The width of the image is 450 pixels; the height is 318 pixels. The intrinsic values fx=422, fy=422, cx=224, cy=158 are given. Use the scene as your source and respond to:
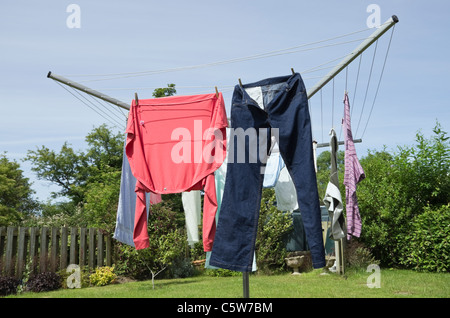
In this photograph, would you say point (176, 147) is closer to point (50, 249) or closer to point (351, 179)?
point (351, 179)

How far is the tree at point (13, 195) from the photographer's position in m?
16.1

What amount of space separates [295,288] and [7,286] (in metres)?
5.59

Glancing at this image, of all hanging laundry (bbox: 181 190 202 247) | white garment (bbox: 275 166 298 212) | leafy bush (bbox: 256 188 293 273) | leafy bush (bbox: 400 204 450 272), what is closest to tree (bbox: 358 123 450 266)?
leafy bush (bbox: 400 204 450 272)

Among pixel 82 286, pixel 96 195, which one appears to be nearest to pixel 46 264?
pixel 82 286

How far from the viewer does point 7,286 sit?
830 centimetres

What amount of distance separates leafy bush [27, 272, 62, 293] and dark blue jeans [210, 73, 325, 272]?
5629 mm

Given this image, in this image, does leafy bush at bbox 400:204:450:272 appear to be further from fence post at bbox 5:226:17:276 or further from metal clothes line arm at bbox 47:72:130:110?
fence post at bbox 5:226:17:276

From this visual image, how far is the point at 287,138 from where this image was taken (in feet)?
15.0

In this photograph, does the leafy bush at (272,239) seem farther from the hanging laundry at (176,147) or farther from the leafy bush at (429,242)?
the hanging laundry at (176,147)

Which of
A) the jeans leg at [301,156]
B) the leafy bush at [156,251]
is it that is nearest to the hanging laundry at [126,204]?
the jeans leg at [301,156]

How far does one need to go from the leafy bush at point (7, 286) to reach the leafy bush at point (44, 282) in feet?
0.88

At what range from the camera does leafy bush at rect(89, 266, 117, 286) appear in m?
9.35

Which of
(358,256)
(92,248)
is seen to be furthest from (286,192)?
(92,248)
